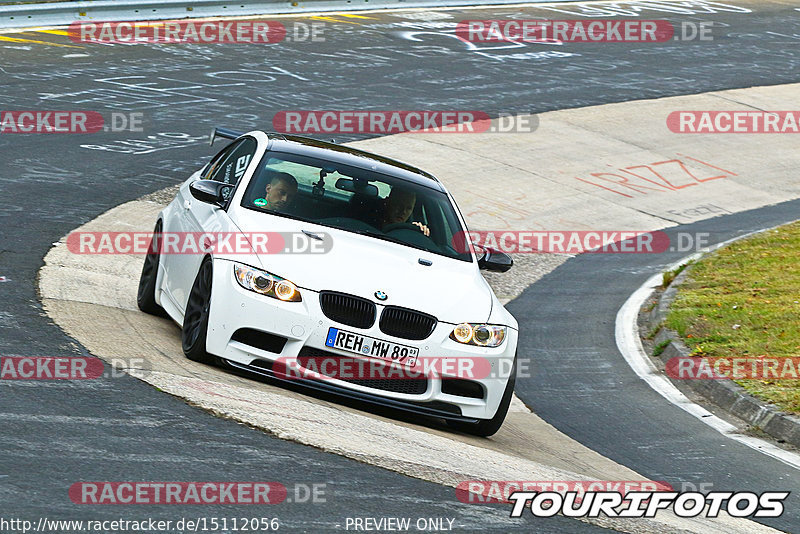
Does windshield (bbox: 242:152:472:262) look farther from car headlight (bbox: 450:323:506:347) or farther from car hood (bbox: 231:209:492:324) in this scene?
car headlight (bbox: 450:323:506:347)

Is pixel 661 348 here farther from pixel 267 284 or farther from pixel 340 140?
pixel 340 140

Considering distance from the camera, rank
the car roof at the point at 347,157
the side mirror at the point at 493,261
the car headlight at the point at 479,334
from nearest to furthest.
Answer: the car headlight at the point at 479,334, the side mirror at the point at 493,261, the car roof at the point at 347,157

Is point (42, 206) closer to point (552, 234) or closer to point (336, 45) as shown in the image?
point (552, 234)

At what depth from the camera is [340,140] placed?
60.4 ft

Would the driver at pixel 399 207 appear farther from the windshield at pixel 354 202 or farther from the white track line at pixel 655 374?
the white track line at pixel 655 374

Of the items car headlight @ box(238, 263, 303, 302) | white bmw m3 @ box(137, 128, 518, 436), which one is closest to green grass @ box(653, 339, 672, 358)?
white bmw m3 @ box(137, 128, 518, 436)

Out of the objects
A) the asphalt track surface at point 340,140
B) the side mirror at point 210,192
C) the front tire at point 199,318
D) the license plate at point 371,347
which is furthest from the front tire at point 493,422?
the side mirror at point 210,192

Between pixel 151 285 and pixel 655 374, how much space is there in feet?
15.5

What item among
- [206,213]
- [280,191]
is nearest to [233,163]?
[206,213]

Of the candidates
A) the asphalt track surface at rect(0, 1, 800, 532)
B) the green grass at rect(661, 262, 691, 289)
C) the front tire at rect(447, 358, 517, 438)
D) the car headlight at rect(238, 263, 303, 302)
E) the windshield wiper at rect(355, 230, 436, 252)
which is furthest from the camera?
the green grass at rect(661, 262, 691, 289)

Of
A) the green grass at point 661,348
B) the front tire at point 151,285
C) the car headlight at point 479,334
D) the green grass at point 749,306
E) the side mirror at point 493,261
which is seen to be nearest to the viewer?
the car headlight at point 479,334

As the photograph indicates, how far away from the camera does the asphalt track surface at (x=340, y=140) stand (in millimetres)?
5637

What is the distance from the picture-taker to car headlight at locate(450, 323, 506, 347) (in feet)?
24.5

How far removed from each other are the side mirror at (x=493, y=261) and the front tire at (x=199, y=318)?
6.76 feet
